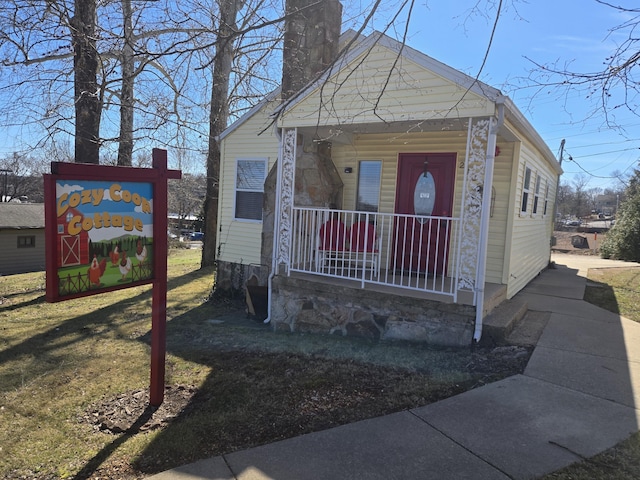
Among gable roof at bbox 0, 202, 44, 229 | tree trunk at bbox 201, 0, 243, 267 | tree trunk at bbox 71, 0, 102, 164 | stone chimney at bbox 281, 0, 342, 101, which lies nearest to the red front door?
stone chimney at bbox 281, 0, 342, 101

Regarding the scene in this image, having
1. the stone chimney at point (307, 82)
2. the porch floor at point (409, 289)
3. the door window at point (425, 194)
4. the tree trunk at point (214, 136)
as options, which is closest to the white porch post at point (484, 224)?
the porch floor at point (409, 289)

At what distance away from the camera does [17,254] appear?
24000 mm

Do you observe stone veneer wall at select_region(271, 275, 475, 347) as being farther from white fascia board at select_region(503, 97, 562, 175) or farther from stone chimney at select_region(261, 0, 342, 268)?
white fascia board at select_region(503, 97, 562, 175)

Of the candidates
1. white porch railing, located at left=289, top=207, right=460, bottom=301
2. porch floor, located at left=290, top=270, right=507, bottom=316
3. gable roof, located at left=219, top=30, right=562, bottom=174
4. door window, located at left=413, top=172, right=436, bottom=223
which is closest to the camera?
gable roof, located at left=219, top=30, right=562, bottom=174

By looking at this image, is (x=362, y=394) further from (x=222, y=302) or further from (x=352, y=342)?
(x=222, y=302)

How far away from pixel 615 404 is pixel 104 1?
8.91 metres

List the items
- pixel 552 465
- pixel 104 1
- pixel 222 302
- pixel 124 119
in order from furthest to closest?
pixel 124 119
pixel 222 302
pixel 104 1
pixel 552 465

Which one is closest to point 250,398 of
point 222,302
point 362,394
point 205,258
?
point 362,394

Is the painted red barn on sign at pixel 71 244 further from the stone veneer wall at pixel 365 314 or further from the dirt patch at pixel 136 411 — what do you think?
the stone veneer wall at pixel 365 314

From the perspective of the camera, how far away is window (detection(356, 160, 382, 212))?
7258mm

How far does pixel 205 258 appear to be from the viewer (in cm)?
1320

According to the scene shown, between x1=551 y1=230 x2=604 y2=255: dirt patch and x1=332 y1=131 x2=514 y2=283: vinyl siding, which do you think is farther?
x1=551 y1=230 x2=604 y2=255: dirt patch

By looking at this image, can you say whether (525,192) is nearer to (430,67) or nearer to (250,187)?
(430,67)

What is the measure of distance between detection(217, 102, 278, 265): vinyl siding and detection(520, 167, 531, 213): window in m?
4.61
